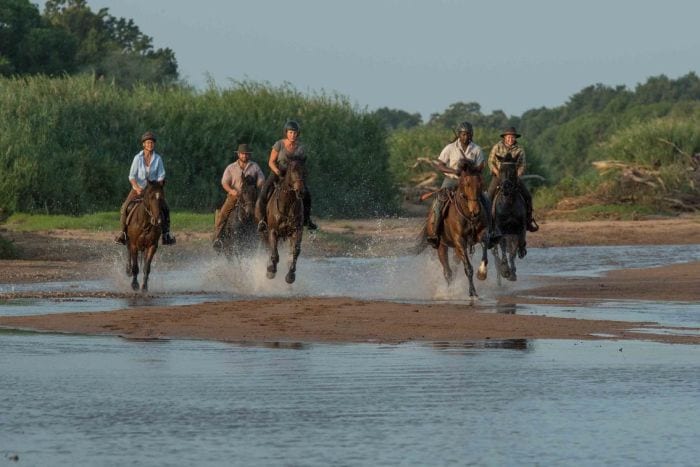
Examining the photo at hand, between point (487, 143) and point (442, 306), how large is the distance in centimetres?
4356

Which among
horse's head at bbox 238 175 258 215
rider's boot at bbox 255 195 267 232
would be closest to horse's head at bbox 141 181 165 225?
rider's boot at bbox 255 195 267 232

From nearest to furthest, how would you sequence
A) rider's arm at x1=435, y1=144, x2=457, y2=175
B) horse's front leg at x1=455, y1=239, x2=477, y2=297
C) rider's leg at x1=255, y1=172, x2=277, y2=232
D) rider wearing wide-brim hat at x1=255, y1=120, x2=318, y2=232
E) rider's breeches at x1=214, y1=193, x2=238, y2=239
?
horse's front leg at x1=455, y1=239, x2=477, y2=297 < rider's arm at x1=435, y1=144, x2=457, y2=175 < rider wearing wide-brim hat at x1=255, y1=120, x2=318, y2=232 < rider's leg at x1=255, y1=172, x2=277, y2=232 < rider's breeches at x1=214, y1=193, x2=238, y2=239

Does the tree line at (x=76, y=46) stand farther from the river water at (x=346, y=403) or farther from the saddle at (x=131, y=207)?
the river water at (x=346, y=403)

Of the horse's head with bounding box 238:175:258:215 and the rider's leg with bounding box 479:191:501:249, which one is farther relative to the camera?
the horse's head with bounding box 238:175:258:215

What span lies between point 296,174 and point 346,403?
10.9 meters

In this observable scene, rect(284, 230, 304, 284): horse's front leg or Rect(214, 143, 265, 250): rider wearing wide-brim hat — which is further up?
Rect(214, 143, 265, 250): rider wearing wide-brim hat

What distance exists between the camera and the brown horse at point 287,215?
21.8 m

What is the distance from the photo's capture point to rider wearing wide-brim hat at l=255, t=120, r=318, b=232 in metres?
21.8

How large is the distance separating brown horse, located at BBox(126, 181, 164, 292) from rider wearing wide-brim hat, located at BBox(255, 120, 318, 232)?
60.9 inches

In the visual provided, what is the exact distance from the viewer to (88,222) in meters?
37.3

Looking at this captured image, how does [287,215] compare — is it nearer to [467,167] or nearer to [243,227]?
[243,227]

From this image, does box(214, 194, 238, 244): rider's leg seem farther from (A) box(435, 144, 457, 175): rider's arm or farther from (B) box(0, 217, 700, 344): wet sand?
(B) box(0, 217, 700, 344): wet sand

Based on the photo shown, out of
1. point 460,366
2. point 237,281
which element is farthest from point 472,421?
point 237,281

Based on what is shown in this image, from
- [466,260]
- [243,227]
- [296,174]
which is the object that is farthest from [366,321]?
[243,227]
